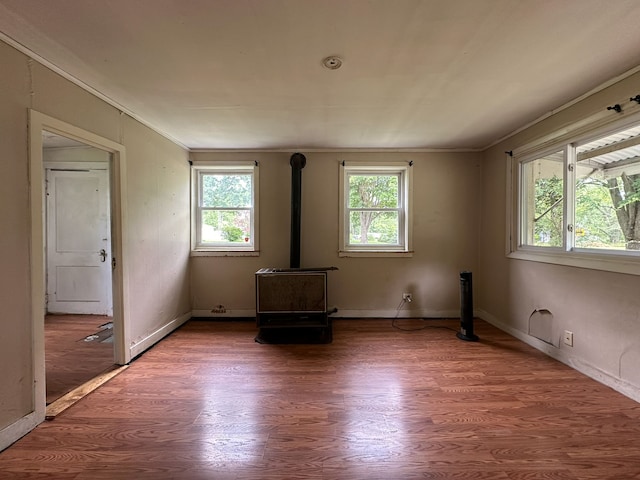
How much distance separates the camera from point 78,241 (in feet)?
13.1

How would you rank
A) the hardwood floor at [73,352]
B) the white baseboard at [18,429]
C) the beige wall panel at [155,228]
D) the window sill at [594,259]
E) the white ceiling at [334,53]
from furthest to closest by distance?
the beige wall panel at [155,228] < the hardwood floor at [73,352] < the window sill at [594,259] < the white baseboard at [18,429] < the white ceiling at [334,53]

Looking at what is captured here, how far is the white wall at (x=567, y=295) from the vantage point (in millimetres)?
2072

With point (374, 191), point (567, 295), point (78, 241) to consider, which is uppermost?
point (374, 191)

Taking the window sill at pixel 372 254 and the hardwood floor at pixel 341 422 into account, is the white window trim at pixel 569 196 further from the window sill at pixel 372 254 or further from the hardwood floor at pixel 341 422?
the window sill at pixel 372 254

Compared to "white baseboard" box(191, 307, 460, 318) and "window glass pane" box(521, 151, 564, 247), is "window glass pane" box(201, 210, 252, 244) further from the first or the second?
"window glass pane" box(521, 151, 564, 247)

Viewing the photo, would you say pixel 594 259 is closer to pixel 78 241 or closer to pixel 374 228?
pixel 374 228

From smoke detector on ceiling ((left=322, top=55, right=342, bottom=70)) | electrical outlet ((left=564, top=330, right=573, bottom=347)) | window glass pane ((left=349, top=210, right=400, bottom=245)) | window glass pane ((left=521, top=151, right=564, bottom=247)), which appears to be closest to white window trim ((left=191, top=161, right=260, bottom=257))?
window glass pane ((left=349, top=210, right=400, bottom=245))

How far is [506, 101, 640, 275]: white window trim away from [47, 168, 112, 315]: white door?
526 cm

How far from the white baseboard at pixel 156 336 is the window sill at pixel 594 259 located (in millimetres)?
4059

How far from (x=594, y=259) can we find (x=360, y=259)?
2.34 m

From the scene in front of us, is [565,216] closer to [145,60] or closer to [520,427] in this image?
[520,427]

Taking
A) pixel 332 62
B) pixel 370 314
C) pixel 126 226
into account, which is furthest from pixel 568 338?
pixel 126 226

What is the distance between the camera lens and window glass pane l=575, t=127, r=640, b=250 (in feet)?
6.93

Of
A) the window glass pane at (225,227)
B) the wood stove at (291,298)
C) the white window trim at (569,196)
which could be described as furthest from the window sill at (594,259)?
the window glass pane at (225,227)
